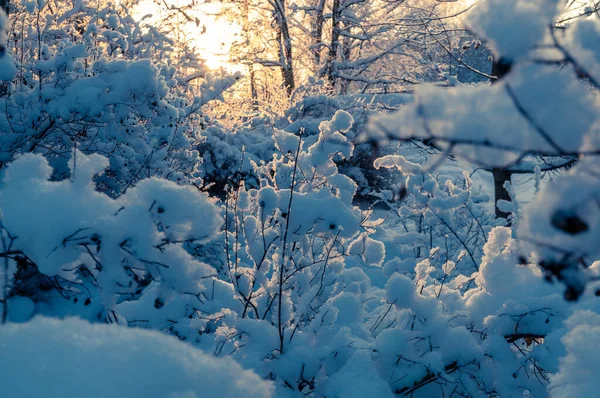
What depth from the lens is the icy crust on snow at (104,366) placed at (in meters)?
0.91

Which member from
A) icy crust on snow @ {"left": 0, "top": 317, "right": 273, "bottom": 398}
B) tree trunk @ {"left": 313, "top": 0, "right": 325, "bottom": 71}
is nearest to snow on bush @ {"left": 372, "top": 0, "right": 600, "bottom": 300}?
icy crust on snow @ {"left": 0, "top": 317, "right": 273, "bottom": 398}

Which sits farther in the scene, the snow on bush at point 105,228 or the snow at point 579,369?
the snow on bush at point 105,228

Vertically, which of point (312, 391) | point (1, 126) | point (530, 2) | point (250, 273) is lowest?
point (312, 391)

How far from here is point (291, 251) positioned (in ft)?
8.92

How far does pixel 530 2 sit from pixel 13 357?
3.58 feet

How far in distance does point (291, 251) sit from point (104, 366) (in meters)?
1.80

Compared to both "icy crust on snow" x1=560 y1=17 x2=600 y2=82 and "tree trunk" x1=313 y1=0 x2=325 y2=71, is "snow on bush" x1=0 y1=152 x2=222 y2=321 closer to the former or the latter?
"icy crust on snow" x1=560 y1=17 x2=600 y2=82

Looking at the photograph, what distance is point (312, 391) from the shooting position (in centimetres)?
215

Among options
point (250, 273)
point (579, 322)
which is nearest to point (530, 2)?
point (579, 322)

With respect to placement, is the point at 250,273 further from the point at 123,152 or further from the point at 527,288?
the point at 123,152

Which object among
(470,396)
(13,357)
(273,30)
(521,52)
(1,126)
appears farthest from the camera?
(273,30)

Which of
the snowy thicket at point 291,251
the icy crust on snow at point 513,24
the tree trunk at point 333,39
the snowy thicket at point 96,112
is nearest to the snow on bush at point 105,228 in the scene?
the snowy thicket at point 291,251

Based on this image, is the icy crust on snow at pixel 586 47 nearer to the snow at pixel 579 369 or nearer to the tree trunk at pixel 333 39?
the snow at pixel 579 369

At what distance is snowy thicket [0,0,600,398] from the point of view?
79 cm
